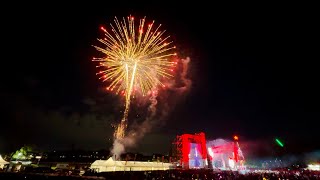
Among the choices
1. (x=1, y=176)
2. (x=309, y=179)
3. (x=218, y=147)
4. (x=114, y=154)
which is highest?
(x=218, y=147)

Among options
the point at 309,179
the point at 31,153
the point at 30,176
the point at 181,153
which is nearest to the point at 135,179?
the point at 30,176

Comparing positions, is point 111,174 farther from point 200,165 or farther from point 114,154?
point 200,165

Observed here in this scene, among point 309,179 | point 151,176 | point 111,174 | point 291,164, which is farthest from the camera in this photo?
point 291,164

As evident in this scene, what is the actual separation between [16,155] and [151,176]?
6057 centimetres

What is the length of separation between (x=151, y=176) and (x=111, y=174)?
444 centimetres

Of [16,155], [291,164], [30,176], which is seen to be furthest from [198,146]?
[291,164]

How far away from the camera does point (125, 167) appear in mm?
32688

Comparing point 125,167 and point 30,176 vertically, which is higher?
point 125,167

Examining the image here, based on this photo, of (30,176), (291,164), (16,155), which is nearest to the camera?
(30,176)

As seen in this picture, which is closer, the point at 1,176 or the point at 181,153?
the point at 1,176

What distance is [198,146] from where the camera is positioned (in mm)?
55781

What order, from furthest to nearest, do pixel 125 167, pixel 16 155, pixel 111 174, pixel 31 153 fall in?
pixel 31 153, pixel 16 155, pixel 125 167, pixel 111 174

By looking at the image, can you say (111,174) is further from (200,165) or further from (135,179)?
(200,165)

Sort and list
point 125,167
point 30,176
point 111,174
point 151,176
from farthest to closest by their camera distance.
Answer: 1. point 125,167
2. point 151,176
3. point 111,174
4. point 30,176
